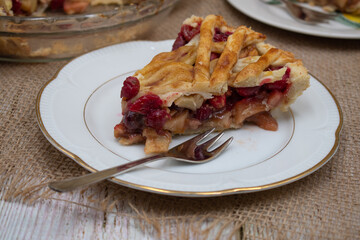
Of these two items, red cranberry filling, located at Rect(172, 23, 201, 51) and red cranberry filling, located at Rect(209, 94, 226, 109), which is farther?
red cranberry filling, located at Rect(172, 23, 201, 51)

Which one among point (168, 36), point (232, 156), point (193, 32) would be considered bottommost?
point (168, 36)

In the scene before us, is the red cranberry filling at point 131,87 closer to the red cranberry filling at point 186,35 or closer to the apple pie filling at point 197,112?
the apple pie filling at point 197,112

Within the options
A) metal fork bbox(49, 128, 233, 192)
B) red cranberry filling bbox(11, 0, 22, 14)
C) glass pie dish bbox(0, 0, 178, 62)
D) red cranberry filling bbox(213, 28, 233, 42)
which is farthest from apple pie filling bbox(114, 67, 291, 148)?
red cranberry filling bbox(11, 0, 22, 14)

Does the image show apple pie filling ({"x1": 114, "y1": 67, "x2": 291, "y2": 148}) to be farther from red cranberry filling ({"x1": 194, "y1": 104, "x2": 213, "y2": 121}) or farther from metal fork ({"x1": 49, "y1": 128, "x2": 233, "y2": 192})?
metal fork ({"x1": 49, "y1": 128, "x2": 233, "y2": 192})

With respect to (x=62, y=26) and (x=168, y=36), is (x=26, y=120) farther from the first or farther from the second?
(x=168, y=36)

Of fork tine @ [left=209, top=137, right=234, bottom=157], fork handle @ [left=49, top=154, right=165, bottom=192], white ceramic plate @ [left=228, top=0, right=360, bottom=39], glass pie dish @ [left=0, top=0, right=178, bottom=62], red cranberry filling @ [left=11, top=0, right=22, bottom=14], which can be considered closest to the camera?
fork handle @ [left=49, top=154, right=165, bottom=192]

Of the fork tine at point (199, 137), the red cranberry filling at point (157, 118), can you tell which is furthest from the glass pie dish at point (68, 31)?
the fork tine at point (199, 137)

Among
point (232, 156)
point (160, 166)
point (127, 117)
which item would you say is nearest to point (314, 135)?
point (232, 156)
